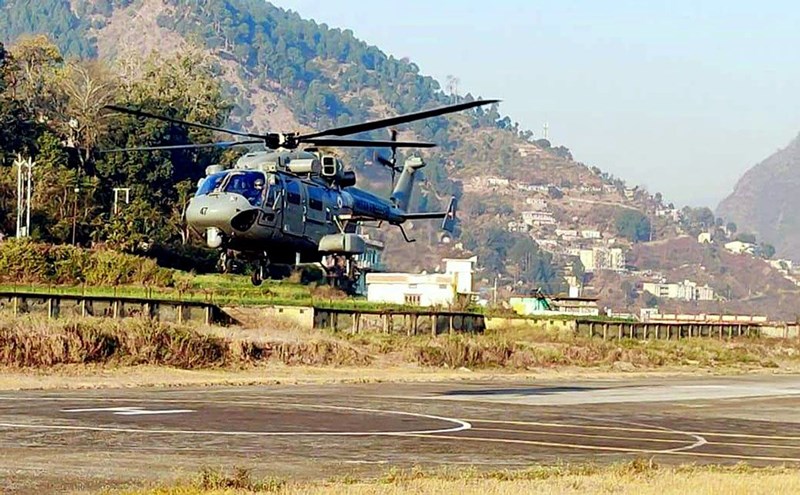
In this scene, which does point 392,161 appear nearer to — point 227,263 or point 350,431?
point 227,263

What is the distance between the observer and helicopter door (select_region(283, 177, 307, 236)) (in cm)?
4309

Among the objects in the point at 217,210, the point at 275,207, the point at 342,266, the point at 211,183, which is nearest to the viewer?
the point at 217,210

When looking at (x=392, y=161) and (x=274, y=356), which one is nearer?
(x=274, y=356)

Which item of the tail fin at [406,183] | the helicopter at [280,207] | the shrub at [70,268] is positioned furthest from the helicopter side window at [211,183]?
the shrub at [70,268]

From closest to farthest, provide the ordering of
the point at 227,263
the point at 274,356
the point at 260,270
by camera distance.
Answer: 1. the point at 227,263
2. the point at 260,270
3. the point at 274,356

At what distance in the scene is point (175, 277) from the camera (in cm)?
7538

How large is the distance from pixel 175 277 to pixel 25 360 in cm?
3213

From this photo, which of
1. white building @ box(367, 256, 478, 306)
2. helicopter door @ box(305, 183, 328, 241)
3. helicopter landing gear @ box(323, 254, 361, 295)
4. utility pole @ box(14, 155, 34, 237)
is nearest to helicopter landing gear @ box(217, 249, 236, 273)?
helicopter door @ box(305, 183, 328, 241)

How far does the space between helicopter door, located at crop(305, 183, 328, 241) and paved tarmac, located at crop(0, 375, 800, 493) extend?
5.40m

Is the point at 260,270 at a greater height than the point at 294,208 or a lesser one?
lesser

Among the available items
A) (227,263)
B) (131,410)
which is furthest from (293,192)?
(131,410)

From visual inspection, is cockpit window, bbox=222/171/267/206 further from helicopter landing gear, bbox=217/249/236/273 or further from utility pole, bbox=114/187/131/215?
utility pole, bbox=114/187/131/215

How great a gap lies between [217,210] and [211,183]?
52.9 inches

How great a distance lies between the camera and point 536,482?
18188mm
